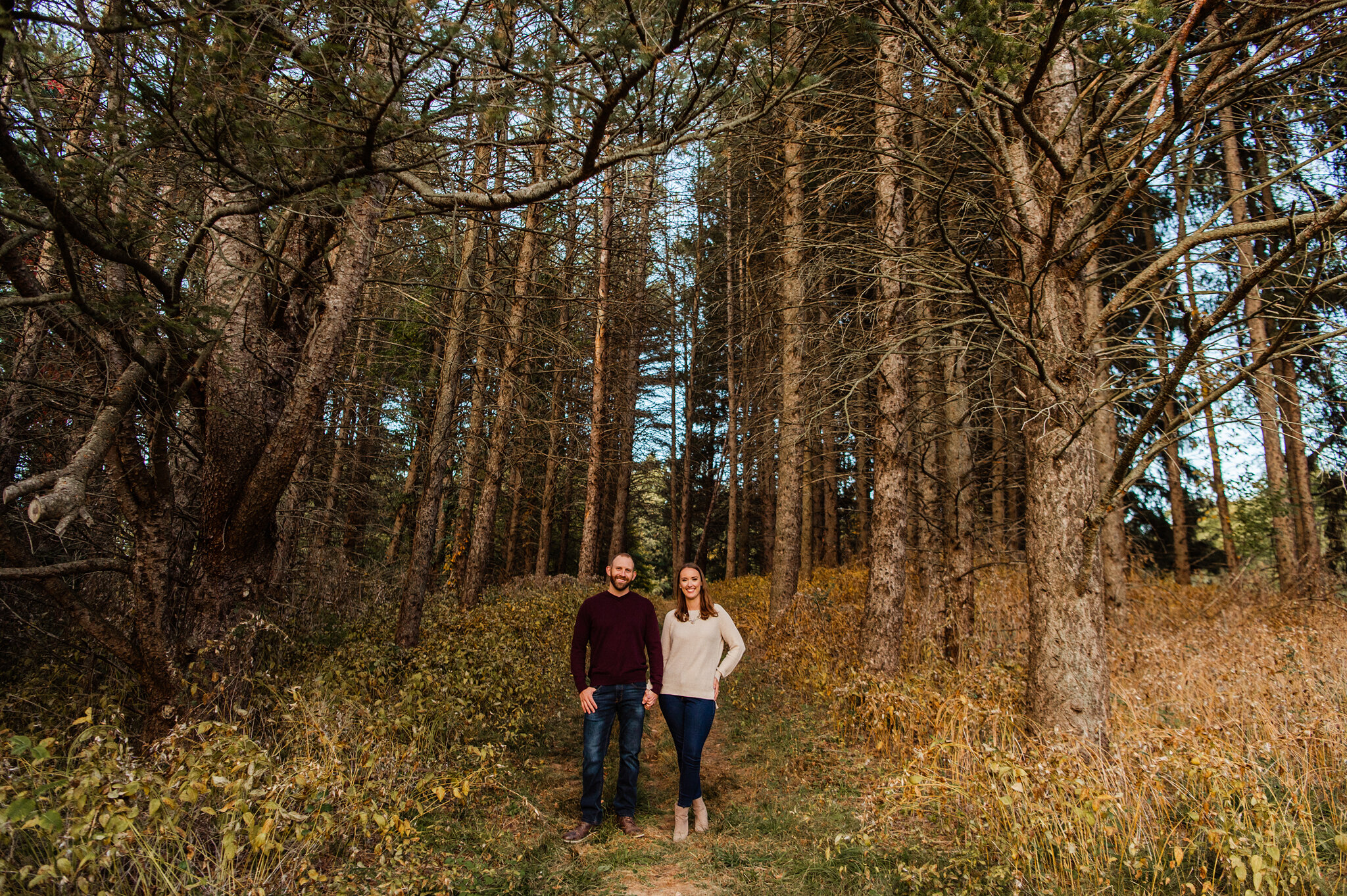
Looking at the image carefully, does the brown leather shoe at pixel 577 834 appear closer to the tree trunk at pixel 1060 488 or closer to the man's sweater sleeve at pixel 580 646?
the man's sweater sleeve at pixel 580 646

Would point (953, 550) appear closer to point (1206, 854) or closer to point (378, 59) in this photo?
point (1206, 854)

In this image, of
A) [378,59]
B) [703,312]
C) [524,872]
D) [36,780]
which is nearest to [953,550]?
[524,872]

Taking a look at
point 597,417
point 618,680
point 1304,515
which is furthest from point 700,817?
point 1304,515

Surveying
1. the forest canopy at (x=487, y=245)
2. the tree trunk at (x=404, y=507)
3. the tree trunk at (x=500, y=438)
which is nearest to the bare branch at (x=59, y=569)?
the forest canopy at (x=487, y=245)

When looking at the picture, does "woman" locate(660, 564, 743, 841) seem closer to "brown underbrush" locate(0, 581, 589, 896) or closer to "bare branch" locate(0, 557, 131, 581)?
"brown underbrush" locate(0, 581, 589, 896)

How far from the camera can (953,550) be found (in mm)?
8477

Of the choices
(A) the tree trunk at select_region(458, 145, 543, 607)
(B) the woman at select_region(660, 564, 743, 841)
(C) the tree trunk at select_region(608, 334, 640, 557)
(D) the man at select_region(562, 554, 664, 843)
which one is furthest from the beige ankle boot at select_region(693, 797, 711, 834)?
(C) the tree trunk at select_region(608, 334, 640, 557)

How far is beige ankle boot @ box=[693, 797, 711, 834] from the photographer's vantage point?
4.79 metres

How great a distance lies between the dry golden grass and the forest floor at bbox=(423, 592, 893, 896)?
0.34 meters

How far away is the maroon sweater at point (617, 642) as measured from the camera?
4871 millimetres

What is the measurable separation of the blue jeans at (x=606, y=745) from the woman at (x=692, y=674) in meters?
0.24

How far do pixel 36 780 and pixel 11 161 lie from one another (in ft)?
8.28

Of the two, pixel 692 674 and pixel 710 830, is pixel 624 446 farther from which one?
pixel 710 830

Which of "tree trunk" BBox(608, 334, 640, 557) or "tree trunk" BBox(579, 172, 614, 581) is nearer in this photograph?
"tree trunk" BBox(579, 172, 614, 581)
